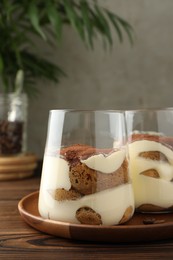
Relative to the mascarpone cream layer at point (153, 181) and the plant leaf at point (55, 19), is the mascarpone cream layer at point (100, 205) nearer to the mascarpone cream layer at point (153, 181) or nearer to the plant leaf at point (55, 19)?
the mascarpone cream layer at point (153, 181)

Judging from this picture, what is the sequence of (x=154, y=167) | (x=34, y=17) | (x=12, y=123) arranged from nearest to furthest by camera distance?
(x=154, y=167), (x=12, y=123), (x=34, y=17)

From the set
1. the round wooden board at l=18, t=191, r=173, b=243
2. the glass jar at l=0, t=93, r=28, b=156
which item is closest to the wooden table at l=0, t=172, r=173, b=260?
the round wooden board at l=18, t=191, r=173, b=243

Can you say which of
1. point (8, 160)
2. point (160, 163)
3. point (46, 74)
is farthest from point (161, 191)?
point (46, 74)

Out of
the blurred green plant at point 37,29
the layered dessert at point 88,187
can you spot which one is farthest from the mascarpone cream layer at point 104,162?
the blurred green plant at point 37,29

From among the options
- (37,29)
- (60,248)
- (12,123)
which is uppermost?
(37,29)

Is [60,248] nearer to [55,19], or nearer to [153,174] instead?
[153,174]

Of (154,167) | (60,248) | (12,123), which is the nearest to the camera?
(60,248)

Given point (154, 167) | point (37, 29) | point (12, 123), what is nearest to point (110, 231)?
point (154, 167)
